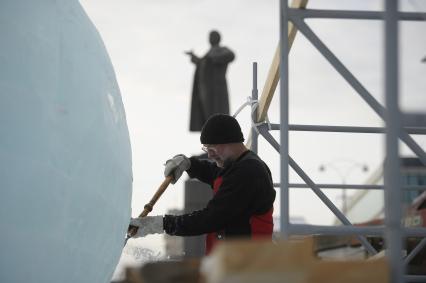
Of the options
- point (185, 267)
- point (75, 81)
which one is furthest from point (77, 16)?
point (185, 267)

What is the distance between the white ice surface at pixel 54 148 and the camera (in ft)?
8.38

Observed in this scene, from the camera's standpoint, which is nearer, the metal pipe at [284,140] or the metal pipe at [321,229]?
the metal pipe at [284,140]

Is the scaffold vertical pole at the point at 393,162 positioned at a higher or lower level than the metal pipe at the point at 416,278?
higher

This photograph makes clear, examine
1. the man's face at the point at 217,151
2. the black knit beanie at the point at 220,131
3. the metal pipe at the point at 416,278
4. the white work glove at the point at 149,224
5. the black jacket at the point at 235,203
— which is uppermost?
the black knit beanie at the point at 220,131

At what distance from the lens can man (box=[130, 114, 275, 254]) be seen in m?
3.60

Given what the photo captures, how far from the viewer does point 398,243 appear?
1713 mm

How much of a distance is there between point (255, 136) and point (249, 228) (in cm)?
161

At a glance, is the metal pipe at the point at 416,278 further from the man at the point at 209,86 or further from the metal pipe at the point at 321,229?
the man at the point at 209,86

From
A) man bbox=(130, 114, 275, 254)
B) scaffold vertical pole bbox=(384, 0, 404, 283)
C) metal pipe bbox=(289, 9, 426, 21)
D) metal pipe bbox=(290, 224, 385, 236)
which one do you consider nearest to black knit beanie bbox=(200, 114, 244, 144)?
man bbox=(130, 114, 275, 254)

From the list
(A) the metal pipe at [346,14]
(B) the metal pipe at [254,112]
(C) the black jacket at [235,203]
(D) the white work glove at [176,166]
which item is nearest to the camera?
(A) the metal pipe at [346,14]

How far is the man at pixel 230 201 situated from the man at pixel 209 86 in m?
8.53

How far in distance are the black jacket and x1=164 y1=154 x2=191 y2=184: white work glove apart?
2.44 ft

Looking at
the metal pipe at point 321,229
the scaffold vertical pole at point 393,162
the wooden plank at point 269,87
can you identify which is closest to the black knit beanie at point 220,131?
the wooden plank at point 269,87

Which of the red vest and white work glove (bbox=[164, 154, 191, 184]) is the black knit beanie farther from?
white work glove (bbox=[164, 154, 191, 184])
